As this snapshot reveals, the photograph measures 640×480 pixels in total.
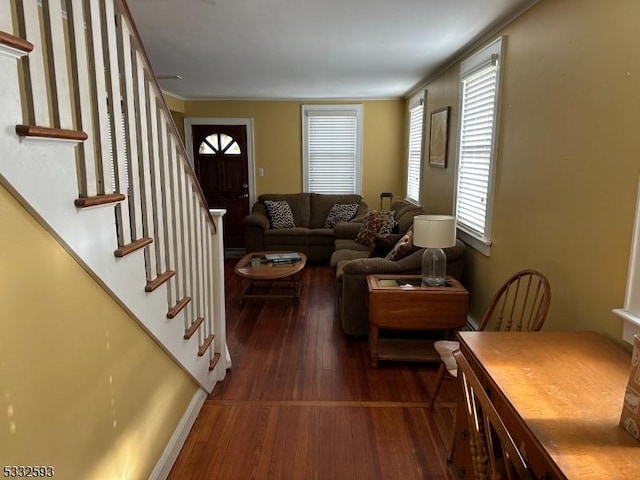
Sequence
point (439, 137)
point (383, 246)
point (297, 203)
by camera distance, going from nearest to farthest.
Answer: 1. point (383, 246)
2. point (439, 137)
3. point (297, 203)

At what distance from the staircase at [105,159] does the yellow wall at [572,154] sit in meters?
1.86

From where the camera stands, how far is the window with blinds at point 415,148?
5387 millimetres

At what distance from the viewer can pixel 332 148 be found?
661cm

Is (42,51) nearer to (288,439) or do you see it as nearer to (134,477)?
Result: (134,477)

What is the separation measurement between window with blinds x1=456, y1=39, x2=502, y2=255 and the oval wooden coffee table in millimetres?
1689

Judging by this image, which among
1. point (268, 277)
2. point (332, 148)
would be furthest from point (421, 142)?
point (268, 277)

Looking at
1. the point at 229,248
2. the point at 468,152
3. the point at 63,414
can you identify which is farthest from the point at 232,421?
the point at 229,248

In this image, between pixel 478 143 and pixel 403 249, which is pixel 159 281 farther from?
pixel 478 143

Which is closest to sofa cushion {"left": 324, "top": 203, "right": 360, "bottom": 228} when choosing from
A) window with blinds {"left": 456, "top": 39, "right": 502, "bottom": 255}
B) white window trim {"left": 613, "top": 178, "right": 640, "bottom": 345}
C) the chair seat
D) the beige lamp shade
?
window with blinds {"left": 456, "top": 39, "right": 502, "bottom": 255}

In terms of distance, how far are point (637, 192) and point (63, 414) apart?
6.69 feet

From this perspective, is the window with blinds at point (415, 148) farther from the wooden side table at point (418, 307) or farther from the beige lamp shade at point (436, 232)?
the wooden side table at point (418, 307)

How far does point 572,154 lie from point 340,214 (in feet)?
14.1

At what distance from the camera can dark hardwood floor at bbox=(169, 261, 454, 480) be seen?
6.73ft

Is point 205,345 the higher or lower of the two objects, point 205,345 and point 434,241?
the lower
